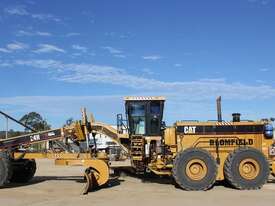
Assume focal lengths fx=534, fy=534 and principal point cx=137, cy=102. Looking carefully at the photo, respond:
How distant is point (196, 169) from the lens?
736 inches

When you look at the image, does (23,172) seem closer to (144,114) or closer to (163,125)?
(144,114)

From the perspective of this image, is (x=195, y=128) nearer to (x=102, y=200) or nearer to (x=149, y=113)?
(x=149, y=113)

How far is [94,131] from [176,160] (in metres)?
3.54

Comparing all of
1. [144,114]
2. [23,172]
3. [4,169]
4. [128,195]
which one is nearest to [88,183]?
[128,195]

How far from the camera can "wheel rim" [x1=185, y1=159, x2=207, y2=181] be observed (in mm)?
18594

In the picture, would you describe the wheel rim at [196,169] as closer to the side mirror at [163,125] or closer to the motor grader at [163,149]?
the motor grader at [163,149]

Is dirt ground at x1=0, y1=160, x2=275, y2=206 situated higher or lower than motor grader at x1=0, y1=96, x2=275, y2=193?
lower

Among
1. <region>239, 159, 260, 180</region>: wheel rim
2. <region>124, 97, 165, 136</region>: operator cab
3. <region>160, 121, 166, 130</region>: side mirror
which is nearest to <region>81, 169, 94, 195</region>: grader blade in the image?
<region>124, 97, 165, 136</region>: operator cab

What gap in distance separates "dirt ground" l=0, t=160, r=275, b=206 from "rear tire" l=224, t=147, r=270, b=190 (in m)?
0.38

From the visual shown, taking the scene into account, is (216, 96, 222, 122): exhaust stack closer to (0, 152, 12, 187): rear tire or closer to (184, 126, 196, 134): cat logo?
(184, 126, 196, 134): cat logo

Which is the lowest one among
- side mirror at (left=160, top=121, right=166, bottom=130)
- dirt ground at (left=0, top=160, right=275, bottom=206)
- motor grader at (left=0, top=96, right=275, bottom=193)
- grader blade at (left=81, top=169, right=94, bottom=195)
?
dirt ground at (left=0, top=160, right=275, bottom=206)

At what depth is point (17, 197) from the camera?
53.5ft

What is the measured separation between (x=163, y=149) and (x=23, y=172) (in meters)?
5.64

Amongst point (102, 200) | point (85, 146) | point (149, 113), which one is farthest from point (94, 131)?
point (102, 200)
